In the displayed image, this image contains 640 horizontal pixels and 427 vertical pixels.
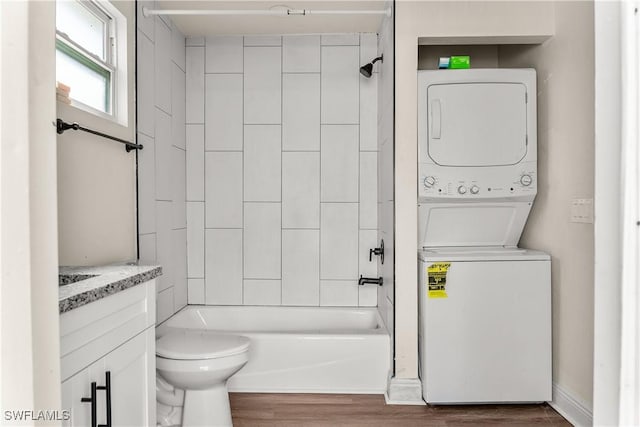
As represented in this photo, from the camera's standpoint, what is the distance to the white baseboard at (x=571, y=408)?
6.98 ft

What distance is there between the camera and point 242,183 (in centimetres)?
328

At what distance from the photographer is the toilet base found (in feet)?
6.88

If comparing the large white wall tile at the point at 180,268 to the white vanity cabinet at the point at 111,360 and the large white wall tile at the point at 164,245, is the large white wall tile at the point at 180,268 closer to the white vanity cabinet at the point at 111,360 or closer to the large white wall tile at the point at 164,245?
the large white wall tile at the point at 164,245

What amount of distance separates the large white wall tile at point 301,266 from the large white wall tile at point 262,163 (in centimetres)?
33

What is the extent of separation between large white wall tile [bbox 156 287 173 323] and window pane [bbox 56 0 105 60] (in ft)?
4.64

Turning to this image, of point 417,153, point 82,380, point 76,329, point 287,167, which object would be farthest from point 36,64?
point 287,167

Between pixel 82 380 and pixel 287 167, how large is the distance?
229 centimetres

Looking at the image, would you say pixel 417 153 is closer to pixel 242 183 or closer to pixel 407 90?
pixel 407 90

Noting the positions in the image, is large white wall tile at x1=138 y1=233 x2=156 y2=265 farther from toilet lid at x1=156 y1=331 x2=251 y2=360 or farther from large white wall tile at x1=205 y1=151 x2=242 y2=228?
large white wall tile at x1=205 y1=151 x2=242 y2=228

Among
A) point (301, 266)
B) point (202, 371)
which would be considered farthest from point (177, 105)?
point (202, 371)

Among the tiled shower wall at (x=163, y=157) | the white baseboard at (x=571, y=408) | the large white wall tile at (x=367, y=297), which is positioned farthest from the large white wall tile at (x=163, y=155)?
the white baseboard at (x=571, y=408)

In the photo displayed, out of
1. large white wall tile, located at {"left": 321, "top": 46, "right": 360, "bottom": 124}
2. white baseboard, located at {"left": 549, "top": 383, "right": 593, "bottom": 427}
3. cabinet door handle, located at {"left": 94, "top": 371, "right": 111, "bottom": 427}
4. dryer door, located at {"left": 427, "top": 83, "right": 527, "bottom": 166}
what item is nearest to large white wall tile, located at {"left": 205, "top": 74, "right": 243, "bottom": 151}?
large white wall tile, located at {"left": 321, "top": 46, "right": 360, "bottom": 124}

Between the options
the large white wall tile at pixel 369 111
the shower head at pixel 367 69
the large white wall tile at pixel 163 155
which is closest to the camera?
the large white wall tile at pixel 163 155

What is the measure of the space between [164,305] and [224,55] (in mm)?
1825
